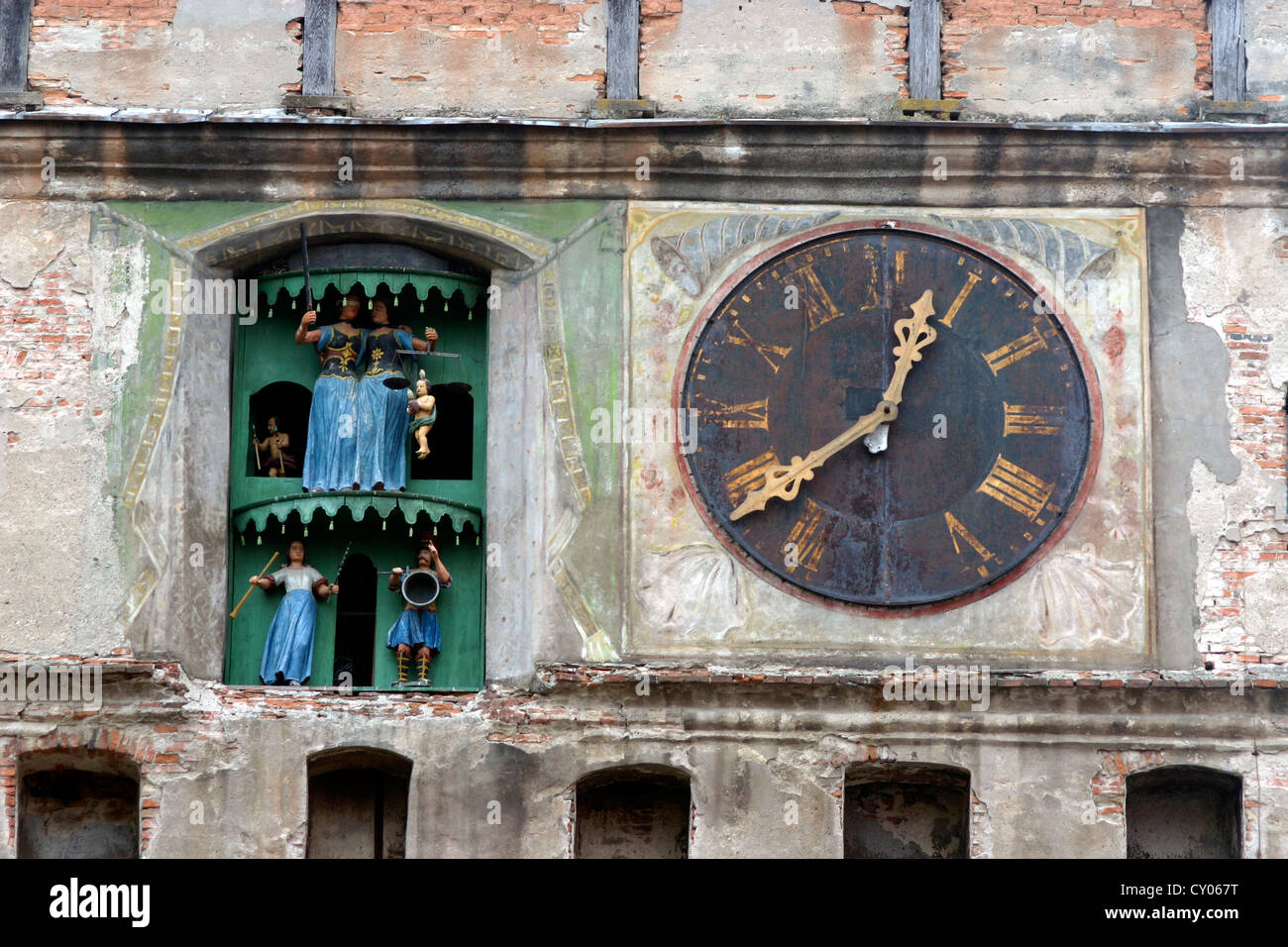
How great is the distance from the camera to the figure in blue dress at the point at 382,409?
20203 mm

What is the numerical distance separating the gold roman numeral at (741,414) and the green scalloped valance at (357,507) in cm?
160

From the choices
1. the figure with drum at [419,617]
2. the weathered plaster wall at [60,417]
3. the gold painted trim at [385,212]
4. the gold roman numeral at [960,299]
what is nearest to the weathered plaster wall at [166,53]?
the gold painted trim at [385,212]

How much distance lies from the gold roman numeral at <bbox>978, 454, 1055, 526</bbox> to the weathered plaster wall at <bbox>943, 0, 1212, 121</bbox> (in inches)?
88.6

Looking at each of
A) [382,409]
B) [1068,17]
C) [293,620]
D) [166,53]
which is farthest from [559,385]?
[1068,17]

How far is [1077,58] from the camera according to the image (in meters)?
20.7

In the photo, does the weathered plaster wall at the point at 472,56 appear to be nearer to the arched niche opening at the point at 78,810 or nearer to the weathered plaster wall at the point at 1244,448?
the weathered plaster wall at the point at 1244,448

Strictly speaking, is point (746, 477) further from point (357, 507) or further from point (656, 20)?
point (656, 20)

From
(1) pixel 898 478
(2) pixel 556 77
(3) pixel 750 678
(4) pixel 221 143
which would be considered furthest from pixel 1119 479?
(4) pixel 221 143

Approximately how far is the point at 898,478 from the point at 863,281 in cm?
125

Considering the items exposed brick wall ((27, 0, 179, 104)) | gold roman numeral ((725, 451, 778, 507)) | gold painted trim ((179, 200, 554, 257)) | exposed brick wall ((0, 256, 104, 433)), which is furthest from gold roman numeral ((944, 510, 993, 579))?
exposed brick wall ((27, 0, 179, 104))

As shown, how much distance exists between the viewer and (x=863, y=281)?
2027 centimetres

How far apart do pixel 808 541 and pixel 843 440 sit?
64 centimetres
